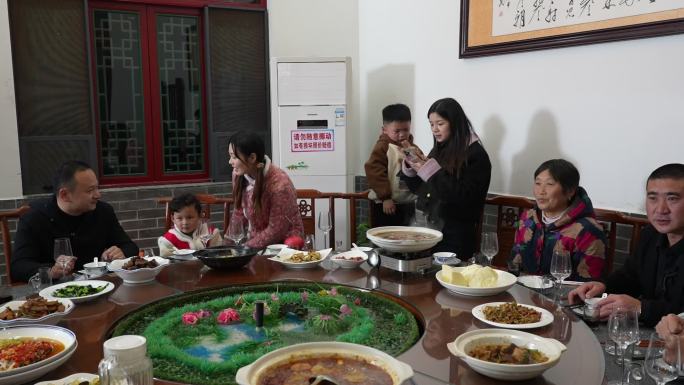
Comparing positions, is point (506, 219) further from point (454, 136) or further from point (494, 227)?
point (454, 136)

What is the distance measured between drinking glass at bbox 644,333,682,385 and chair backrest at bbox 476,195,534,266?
78.9 inches

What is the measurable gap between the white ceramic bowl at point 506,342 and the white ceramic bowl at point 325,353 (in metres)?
0.18

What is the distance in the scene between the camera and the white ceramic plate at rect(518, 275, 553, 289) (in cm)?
212

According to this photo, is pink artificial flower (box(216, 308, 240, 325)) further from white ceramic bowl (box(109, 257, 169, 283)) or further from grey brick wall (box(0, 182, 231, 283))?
grey brick wall (box(0, 182, 231, 283))

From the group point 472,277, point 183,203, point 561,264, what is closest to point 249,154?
point 183,203

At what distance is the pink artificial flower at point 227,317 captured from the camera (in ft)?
5.79

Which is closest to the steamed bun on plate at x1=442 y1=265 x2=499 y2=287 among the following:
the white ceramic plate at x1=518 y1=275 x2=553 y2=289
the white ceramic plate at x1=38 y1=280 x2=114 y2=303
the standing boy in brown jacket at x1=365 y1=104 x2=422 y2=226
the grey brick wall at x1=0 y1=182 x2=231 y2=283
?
the white ceramic plate at x1=518 y1=275 x2=553 y2=289

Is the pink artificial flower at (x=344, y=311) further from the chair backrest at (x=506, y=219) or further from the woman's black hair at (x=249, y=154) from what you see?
the chair backrest at (x=506, y=219)

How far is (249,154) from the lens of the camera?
10.0 feet

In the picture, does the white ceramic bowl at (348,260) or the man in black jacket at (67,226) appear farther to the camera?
the man in black jacket at (67,226)

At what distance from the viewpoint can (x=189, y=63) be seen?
16.0ft

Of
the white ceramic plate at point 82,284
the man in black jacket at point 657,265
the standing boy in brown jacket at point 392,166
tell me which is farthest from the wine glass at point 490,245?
the standing boy in brown jacket at point 392,166

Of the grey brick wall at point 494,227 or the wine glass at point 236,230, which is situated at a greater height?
the wine glass at point 236,230

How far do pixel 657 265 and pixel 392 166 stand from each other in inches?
86.2
